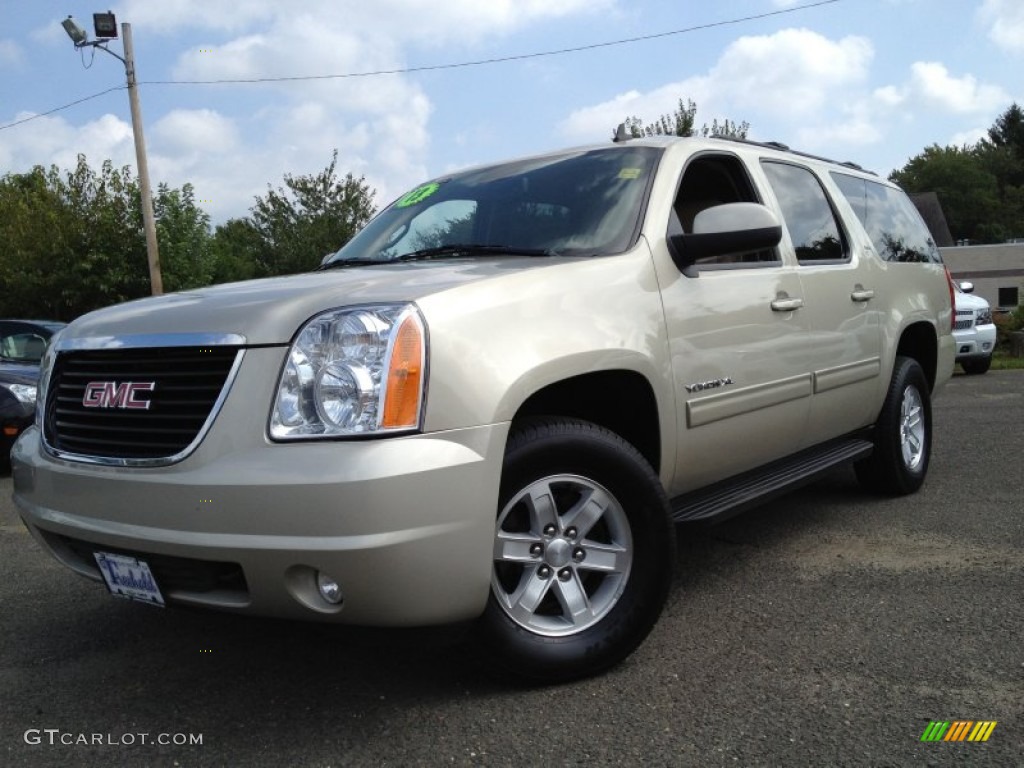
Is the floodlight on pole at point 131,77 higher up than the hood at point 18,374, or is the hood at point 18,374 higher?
the floodlight on pole at point 131,77

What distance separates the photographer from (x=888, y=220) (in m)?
4.96

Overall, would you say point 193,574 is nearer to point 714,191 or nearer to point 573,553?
point 573,553

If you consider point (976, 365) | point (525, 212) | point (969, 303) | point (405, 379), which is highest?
point (525, 212)

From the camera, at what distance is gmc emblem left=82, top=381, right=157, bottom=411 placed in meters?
2.45

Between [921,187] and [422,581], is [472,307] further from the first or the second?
[921,187]

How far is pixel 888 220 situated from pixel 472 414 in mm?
3582

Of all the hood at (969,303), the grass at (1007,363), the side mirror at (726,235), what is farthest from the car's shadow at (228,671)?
the grass at (1007,363)

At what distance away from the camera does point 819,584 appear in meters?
3.50

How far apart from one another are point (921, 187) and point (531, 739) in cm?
9217

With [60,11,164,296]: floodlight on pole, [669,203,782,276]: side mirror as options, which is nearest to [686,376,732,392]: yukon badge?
[669,203,782,276]: side mirror

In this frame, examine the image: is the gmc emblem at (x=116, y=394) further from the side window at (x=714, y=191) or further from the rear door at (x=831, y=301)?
the rear door at (x=831, y=301)

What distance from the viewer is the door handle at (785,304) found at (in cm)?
355

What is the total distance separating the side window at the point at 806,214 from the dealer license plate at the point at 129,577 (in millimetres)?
2878

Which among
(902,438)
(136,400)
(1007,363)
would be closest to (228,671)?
(136,400)
